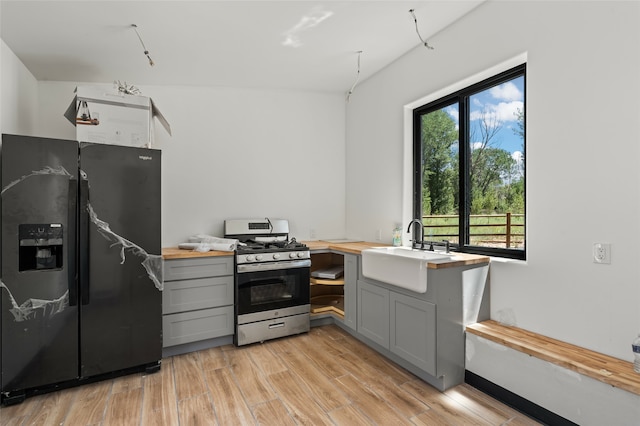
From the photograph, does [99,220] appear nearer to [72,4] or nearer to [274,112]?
[72,4]

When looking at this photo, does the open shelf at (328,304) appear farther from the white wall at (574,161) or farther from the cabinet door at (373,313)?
the white wall at (574,161)

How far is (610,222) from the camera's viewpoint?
68.1 inches

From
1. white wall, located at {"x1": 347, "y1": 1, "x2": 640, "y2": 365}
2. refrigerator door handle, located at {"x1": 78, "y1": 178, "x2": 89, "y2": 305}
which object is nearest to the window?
white wall, located at {"x1": 347, "y1": 1, "x2": 640, "y2": 365}

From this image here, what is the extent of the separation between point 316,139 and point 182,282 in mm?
2296

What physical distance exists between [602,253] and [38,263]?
3440 mm

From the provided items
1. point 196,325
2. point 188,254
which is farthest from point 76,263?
point 196,325

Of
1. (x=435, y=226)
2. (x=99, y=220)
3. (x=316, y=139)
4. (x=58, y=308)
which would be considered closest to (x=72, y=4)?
(x=99, y=220)

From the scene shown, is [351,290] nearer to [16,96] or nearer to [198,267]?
[198,267]

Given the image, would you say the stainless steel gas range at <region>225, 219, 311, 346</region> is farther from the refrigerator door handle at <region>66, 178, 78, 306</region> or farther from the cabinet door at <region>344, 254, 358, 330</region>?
the refrigerator door handle at <region>66, 178, 78, 306</region>

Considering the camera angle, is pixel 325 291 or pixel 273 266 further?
pixel 325 291

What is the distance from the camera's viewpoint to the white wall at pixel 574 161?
65.9 inches

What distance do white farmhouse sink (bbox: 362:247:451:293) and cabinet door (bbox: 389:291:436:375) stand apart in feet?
0.43

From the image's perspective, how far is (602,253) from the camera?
1.76 meters

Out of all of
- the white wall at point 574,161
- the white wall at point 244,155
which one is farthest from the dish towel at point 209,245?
the white wall at point 574,161
